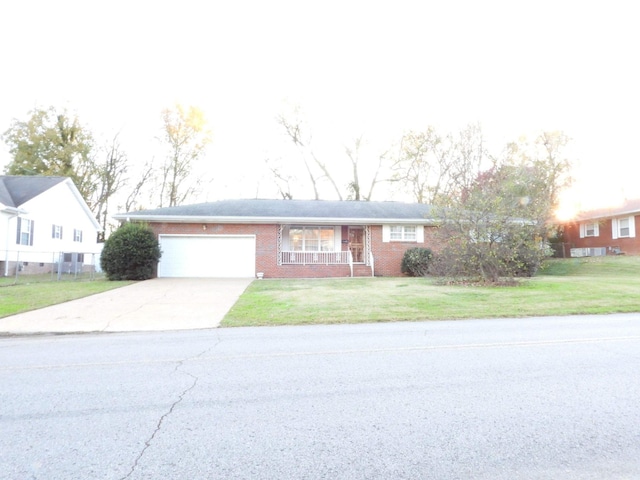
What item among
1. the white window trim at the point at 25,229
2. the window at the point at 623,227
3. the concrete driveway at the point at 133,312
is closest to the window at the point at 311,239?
the concrete driveway at the point at 133,312

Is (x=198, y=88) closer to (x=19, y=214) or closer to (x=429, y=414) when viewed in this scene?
(x=19, y=214)

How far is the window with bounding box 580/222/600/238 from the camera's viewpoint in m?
30.3

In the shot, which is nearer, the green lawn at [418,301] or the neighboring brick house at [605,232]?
the green lawn at [418,301]

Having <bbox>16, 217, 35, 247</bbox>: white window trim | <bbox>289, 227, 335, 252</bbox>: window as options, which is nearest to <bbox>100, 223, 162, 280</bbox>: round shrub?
<bbox>289, 227, 335, 252</bbox>: window

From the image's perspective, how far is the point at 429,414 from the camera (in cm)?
359

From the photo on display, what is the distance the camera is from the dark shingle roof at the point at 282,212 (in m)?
20.1

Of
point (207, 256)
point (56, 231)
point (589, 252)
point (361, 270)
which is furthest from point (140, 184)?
point (589, 252)

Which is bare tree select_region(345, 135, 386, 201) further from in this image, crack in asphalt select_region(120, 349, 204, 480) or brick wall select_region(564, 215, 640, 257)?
crack in asphalt select_region(120, 349, 204, 480)

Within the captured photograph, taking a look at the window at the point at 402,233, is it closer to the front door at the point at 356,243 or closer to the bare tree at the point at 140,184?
the front door at the point at 356,243

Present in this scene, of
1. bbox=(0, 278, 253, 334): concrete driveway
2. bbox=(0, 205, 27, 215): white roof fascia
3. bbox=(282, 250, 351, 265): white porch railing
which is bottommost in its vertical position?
bbox=(0, 278, 253, 334): concrete driveway

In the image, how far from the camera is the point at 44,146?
117ft

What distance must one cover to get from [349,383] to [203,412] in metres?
1.54

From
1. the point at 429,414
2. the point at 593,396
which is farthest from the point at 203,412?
the point at 593,396

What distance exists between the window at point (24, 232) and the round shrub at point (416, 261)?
20.0 metres
